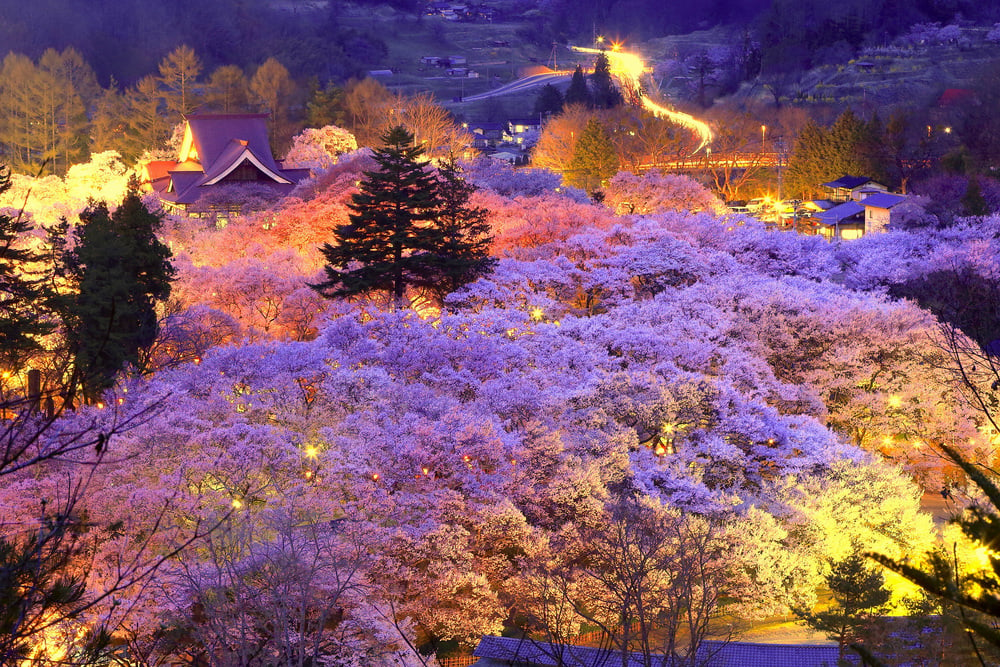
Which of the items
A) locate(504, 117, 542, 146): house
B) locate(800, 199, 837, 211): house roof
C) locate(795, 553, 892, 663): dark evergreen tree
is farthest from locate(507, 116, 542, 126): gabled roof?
locate(795, 553, 892, 663): dark evergreen tree

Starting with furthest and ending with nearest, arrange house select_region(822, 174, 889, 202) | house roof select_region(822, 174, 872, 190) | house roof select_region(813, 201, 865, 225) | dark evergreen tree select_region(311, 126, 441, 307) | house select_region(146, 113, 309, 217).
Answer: house roof select_region(822, 174, 872, 190) → house select_region(822, 174, 889, 202) → house roof select_region(813, 201, 865, 225) → house select_region(146, 113, 309, 217) → dark evergreen tree select_region(311, 126, 441, 307)

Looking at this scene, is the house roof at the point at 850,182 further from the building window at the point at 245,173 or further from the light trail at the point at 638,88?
the building window at the point at 245,173

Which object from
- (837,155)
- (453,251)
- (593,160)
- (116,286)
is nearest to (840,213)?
(837,155)

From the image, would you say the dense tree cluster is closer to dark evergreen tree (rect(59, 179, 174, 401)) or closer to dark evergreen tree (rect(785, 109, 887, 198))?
dark evergreen tree (rect(59, 179, 174, 401))

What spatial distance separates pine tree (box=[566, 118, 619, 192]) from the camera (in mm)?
48625

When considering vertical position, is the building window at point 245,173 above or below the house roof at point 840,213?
above

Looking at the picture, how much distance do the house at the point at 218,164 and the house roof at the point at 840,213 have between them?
70.7 ft

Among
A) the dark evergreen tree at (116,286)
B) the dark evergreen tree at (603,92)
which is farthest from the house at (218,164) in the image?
the dark evergreen tree at (603,92)

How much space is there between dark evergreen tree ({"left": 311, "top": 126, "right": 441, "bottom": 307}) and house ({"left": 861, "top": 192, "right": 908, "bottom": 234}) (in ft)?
75.8

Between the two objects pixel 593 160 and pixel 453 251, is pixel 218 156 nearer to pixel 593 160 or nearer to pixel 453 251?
pixel 593 160

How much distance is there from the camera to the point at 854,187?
48125 mm

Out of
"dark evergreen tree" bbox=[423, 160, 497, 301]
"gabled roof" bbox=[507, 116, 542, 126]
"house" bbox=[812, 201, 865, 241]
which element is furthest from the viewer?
"gabled roof" bbox=[507, 116, 542, 126]

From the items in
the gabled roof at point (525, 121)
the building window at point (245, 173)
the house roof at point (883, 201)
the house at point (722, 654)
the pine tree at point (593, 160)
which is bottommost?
the gabled roof at point (525, 121)

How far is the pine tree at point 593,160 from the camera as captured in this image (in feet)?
160
